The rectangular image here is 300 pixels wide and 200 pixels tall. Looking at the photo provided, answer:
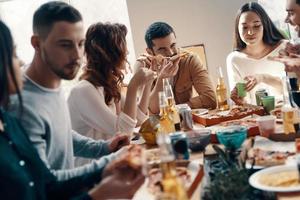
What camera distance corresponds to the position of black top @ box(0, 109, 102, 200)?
1.11 metres

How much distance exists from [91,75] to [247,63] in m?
1.37

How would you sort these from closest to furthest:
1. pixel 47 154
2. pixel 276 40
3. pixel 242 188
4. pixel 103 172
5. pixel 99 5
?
pixel 242 188, pixel 103 172, pixel 47 154, pixel 276 40, pixel 99 5

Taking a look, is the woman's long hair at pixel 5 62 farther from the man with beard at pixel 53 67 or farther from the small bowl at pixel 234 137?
the small bowl at pixel 234 137

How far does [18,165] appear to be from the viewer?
1154mm

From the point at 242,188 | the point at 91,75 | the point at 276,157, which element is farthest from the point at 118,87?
the point at 242,188

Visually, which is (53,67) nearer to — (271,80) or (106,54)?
(106,54)

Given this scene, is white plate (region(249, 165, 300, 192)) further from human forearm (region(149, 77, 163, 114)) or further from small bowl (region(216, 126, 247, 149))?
human forearm (region(149, 77, 163, 114))

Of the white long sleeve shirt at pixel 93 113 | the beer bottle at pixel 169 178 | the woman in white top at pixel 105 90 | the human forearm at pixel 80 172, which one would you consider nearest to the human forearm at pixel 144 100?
the woman in white top at pixel 105 90

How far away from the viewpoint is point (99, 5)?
408 cm

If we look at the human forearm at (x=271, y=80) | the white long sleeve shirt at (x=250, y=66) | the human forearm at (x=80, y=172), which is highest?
the white long sleeve shirt at (x=250, y=66)

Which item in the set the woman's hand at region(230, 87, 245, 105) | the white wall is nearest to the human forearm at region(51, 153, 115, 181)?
the woman's hand at region(230, 87, 245, 105)

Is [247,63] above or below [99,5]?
below

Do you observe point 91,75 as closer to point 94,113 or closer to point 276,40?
point 94,113

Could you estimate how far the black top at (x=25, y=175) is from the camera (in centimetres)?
111
